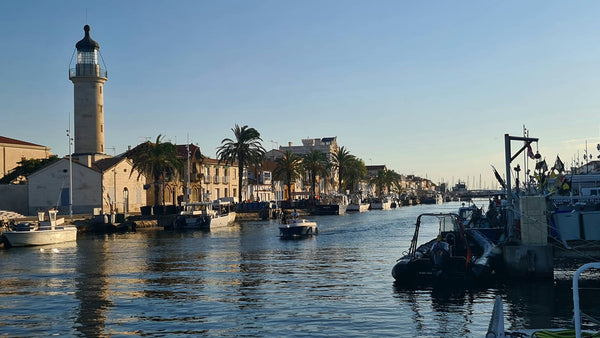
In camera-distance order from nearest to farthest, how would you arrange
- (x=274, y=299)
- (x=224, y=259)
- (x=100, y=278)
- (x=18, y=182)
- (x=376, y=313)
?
(x=376, y=313) → (x=274, y=299) → (x=100, y=278) → (x=224, y=259) → (x=18, y=182)

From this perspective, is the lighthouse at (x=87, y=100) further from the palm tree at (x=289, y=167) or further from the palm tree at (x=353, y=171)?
the palm tree at (x=353, y=171)

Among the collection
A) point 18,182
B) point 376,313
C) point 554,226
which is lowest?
point 376,313

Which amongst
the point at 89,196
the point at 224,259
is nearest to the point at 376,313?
the point at 224,259

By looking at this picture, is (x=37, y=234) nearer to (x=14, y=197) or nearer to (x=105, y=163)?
(x=105, y=163)

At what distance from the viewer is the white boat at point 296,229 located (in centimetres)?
5909

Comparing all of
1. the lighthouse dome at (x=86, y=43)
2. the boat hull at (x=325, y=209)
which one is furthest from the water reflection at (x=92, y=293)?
the boat hull at (x=325, y=209)

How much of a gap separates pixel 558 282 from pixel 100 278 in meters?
22.2

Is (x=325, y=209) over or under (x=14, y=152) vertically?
under

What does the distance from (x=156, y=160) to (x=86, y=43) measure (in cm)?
1831

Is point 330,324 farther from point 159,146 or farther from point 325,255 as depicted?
point 159,146

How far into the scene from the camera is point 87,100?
84.9m

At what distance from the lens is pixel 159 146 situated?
276 ft

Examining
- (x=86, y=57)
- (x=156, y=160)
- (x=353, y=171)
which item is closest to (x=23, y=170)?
(x=86, y=57)

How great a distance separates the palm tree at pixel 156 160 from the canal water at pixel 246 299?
135ft
